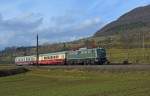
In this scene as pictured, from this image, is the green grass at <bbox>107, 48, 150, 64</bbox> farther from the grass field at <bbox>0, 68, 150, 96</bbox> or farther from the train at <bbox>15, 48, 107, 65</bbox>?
the grass field at <bbox>0, 68, 150, 96</bbox>

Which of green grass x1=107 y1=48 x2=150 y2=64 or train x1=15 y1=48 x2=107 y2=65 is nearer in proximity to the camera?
train x1=15 y1=48 x2=107 y2=65

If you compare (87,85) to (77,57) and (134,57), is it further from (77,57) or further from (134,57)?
(134,57)

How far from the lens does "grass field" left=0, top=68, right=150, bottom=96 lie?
106ft

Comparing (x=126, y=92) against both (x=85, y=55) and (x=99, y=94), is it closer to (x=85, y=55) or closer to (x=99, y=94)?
(x=99, y=94)

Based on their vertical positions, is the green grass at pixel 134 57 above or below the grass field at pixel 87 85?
above

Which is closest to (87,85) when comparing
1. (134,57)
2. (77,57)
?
(77,57)

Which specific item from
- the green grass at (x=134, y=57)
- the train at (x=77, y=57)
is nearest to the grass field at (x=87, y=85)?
the train at (x=77, y=57)

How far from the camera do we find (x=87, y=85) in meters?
41.8

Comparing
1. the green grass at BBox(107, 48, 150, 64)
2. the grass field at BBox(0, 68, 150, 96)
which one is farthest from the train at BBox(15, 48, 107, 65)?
the grass field at BBox(0, 68, 150, 96)

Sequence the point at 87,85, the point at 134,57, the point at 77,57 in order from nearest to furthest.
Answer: the point at 87,85
the point at 77,57
the point at 134,57

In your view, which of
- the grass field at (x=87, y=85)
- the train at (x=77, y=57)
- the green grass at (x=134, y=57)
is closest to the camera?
the grass field at (x=87, y=85)

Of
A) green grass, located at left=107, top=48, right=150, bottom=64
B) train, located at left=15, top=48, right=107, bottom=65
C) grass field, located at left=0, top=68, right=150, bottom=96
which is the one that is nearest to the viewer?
grass field, located at left=0, top=68, right=150, bottom=96

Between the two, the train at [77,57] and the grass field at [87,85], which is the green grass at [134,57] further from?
the grass field at [87,85]

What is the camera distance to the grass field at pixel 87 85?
32312 mm
